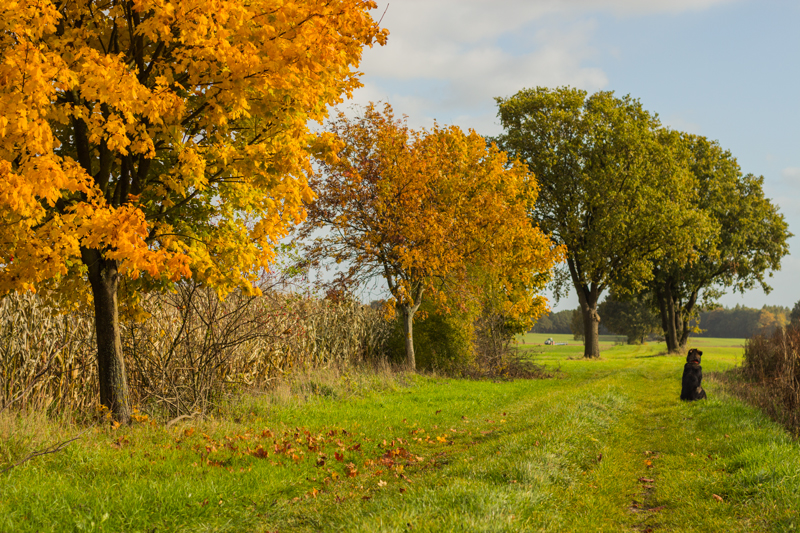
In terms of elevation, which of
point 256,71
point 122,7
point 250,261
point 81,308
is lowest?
point 81,308

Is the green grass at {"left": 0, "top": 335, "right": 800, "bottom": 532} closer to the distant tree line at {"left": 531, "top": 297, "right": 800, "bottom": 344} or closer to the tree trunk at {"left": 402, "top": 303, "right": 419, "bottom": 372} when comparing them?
the tree trunk at {"left": 402, "top": 303, "right": 419, "bottom": 372}

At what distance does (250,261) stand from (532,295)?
20.4 meters

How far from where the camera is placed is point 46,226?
277 inches

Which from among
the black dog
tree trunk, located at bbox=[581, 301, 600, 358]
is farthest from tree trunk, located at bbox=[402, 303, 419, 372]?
tree trunk, located at bbox=[581, 301, 600, 358]

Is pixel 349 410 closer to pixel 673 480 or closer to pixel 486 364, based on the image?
pixel 673 480

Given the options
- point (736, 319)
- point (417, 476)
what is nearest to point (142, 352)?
point (417, 476)

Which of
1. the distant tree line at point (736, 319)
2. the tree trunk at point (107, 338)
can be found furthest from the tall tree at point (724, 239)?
the distant tree line at point (736, 319)

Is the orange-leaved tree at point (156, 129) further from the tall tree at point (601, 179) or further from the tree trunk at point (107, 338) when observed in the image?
the tall tree at point (601, 179)

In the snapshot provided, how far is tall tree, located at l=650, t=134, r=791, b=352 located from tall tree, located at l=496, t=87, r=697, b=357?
4.83 m

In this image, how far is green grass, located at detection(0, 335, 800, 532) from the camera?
5.23 m

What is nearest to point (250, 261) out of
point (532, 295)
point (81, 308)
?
point (81, 308)

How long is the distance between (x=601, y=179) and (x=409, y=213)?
55.0 feet

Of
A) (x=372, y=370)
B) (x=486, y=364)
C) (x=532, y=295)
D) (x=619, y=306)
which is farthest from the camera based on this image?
(x=619, y=306)

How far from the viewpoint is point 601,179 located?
2950cm
